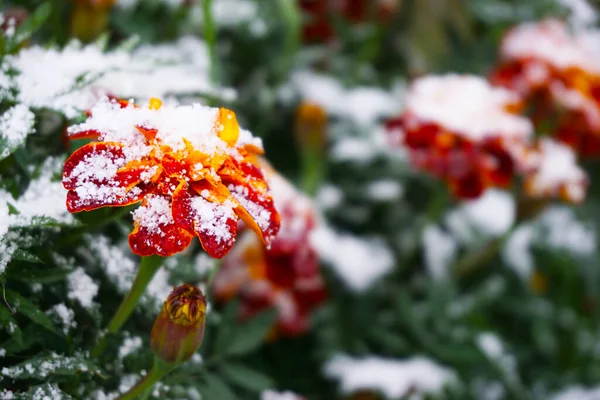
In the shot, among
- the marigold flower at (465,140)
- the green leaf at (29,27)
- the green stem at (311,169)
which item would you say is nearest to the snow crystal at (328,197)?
the green stem at (311,169)

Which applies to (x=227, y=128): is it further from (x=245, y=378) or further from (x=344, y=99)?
(x=344, y=99)

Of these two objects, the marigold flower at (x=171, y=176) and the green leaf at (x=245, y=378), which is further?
the green leaf at (x=245, y=378)

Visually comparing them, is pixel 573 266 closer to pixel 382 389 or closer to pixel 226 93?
pixel 382 389

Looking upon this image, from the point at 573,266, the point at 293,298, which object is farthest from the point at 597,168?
the point at 293,298

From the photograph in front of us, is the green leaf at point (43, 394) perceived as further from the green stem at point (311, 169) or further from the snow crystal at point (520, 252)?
the snow crystal at point (520, 252)

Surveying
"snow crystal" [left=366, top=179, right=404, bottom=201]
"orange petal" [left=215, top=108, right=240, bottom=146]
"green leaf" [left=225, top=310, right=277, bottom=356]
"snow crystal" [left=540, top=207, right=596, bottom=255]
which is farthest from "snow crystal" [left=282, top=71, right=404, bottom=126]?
"orange petal" [left=215, top=108, right=240, bottom=146]

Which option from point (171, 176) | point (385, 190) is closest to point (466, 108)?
point (385, 190)
